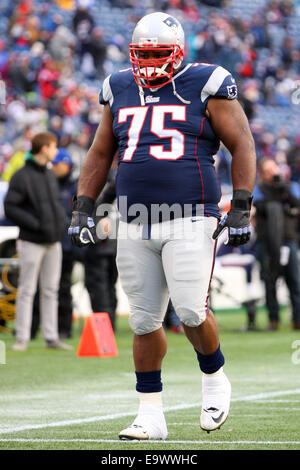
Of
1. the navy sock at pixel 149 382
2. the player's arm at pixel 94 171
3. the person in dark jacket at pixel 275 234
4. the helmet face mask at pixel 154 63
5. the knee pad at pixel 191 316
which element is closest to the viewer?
the knee pad at pixel 191 316

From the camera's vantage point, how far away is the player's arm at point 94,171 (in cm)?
478

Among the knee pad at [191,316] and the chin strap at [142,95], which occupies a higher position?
the chin strap at [142,95]

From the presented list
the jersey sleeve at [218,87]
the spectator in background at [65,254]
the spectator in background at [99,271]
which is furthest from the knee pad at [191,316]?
the spectator in background at [65,254]

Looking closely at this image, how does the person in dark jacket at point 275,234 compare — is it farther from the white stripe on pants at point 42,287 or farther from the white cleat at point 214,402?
the white cleat at point 214,402

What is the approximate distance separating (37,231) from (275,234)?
3469 millimetres

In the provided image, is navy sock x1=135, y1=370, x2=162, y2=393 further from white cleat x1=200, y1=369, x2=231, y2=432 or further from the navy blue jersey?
the navy blue jersey

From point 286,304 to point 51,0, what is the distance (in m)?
10.9

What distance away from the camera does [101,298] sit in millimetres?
10398

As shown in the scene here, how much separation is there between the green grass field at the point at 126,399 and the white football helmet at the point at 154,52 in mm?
1647

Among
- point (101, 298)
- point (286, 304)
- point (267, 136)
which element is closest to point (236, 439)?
point (101, 298)

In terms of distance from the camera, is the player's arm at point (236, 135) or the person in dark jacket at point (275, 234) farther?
the person in dark jacket at point (275, 234)

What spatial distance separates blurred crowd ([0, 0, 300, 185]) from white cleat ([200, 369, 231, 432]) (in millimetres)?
9442

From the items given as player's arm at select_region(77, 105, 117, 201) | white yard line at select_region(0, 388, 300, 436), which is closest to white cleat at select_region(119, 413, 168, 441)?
white yard line at select_region(0, 388, 300, 436)

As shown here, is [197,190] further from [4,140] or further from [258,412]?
[4,140]
